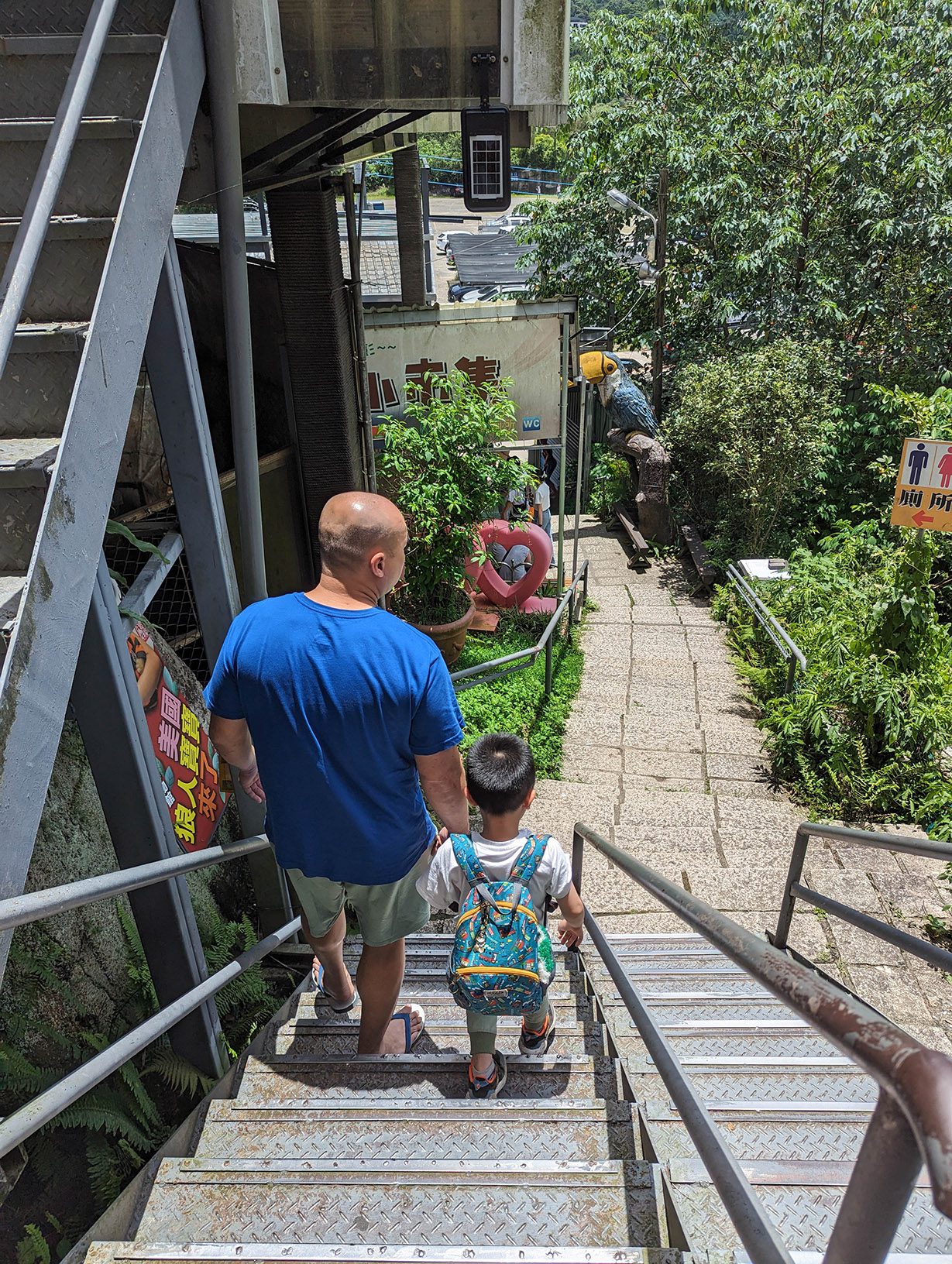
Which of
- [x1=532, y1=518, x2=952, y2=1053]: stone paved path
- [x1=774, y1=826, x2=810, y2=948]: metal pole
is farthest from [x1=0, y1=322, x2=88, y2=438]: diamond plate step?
[x1=532, y1=518, x2=952, y2=1053]: stone paved path

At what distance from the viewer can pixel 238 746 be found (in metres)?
2.57

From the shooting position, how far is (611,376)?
42.0 ft

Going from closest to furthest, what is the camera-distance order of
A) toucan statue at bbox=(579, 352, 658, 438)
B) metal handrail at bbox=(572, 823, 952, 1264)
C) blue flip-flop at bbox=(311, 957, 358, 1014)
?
1. metal handrail at bbox=(572, 823, 952, 1264)
2. blue flip-flop at bbox=(311, 957, 358, 1014)
3. toucan statue at bbox=(579, 352, 658, 438)

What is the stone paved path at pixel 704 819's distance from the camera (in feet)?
16.2

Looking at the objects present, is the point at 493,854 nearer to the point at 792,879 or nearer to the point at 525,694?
the point at 792,879

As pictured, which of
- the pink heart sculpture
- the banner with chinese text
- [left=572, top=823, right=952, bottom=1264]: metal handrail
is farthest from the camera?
the pink heart sculpture

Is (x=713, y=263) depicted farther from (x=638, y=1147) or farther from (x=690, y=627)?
(x=638, y=1147)

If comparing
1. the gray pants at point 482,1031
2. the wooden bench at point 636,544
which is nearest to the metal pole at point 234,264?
the gray pants at point 482,1031

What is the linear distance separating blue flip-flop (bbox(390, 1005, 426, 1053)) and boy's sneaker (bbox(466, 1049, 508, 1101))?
1.46 ft

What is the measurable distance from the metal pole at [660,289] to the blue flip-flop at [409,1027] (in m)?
11.9

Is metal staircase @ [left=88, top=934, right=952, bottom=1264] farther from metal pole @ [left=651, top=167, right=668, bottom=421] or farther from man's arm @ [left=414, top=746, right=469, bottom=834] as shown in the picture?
metal pole @ [left=651, top=167, right=668, bottom=421]

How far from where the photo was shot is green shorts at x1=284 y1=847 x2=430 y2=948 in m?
2.61

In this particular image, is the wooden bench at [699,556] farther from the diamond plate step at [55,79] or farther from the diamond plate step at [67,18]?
the diamond plate step at [55,79]

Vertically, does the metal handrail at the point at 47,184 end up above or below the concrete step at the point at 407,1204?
above
